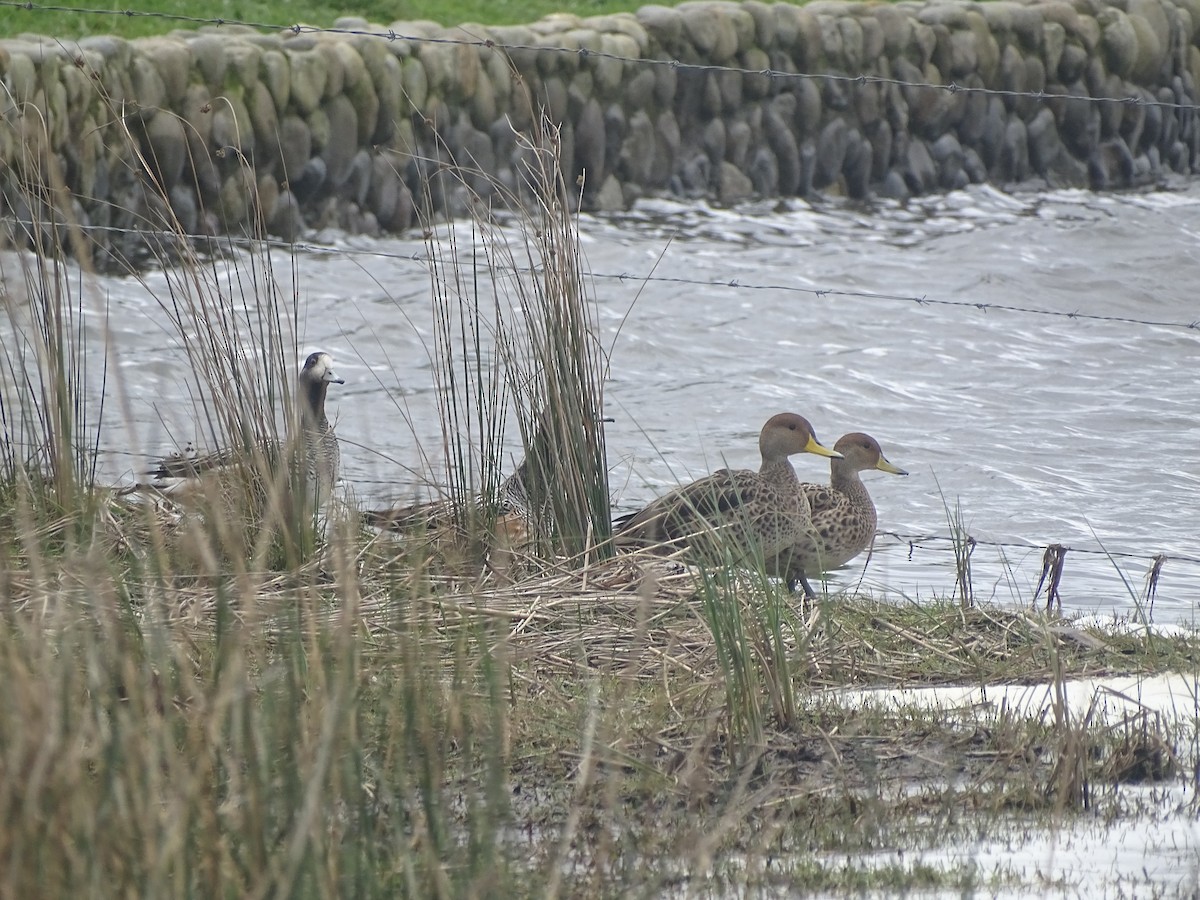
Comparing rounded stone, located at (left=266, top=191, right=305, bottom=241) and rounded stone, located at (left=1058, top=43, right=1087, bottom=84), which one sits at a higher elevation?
Result: rounded stone, located at (left=1058, top=43, right=1087, bottom=84)

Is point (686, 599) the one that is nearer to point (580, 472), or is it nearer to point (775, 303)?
point (580, 472)

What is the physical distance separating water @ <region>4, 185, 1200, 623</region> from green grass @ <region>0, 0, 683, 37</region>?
6.42 feet

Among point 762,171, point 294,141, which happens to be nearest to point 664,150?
point 762,171

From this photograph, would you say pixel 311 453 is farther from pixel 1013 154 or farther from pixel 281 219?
pixel 1013 154

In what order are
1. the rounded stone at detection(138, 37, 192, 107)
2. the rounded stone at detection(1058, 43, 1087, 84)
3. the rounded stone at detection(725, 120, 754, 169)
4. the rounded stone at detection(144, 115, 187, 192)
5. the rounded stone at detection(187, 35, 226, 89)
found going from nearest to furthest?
the rounded stone at detection(144, 115, 187, 192) < the rounded stone at detection(138, 37, 192, 107) < the rounded stone at detection(187, 35, 226, 89) < the rounded stone at detection(725, 120, 754, 169) < the rounded stone at detection(1058, 43, 1087, 84)

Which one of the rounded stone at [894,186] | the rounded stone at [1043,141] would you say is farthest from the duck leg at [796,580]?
the rounded stone at [1043,141]

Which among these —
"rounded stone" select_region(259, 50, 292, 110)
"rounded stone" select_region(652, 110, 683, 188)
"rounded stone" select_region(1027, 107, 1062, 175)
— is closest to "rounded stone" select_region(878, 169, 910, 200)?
"rounded stone" select_region(1027, 107, 1062, 175)

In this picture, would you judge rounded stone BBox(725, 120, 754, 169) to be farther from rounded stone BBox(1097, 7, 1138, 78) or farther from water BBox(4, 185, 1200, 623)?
rounded stone BBox(1097, 7, 1138, 78)

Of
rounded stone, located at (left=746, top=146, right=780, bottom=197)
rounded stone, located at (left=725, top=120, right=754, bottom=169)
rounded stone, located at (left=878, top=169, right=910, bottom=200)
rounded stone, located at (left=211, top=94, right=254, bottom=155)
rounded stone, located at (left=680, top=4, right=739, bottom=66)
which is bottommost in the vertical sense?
rounded stone, located at (left=878, top=169, right=910, bottom=200)

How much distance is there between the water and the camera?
5727 millimetres

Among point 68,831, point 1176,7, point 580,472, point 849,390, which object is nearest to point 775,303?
point 849,390

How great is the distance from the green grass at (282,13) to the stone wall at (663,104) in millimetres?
374

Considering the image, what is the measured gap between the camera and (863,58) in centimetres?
1410

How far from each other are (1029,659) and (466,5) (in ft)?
36.1
